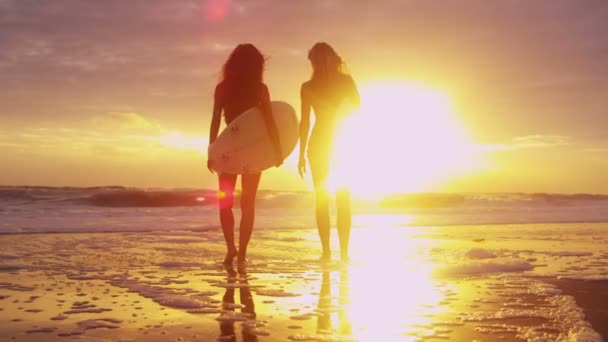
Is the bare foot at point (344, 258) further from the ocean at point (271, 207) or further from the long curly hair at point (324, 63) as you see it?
the ocean at point (271, 207)

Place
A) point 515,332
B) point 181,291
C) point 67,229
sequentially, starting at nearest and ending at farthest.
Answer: point 515,332 → point 181,291 → point 67,229

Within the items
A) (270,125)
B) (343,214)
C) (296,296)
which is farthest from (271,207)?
(296,296)

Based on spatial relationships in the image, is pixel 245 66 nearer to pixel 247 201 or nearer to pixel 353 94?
pixel 353 94

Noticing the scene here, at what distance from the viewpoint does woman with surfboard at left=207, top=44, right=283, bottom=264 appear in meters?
6.20

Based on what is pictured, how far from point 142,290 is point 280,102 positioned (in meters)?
3.00

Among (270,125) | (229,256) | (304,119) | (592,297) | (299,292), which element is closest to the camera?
(592,297)

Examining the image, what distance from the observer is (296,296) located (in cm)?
411

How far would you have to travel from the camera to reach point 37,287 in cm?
444

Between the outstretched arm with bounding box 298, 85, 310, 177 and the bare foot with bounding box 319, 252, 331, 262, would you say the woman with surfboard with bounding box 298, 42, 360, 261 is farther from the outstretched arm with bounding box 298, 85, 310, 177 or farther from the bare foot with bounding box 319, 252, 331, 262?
the bare foot with bounding box 319, 252, 331, 262

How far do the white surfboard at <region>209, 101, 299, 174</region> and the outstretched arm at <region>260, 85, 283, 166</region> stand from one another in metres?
0.05

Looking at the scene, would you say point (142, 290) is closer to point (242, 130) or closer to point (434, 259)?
point (242, 130)

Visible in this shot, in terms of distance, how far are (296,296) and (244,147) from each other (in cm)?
249

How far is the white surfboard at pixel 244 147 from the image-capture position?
20.7 ft

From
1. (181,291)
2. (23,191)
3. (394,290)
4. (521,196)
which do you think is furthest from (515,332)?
(521,196)
